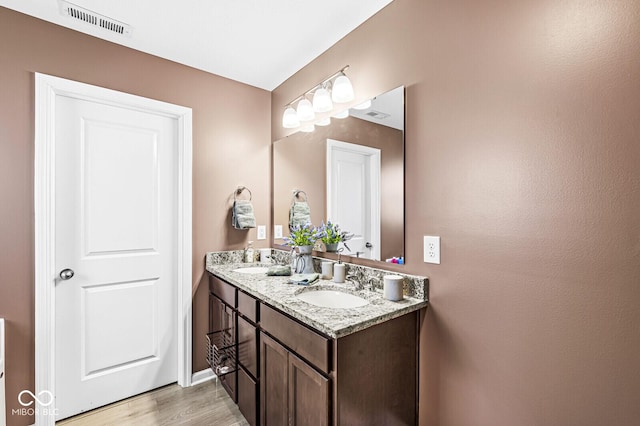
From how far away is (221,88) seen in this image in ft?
8.16

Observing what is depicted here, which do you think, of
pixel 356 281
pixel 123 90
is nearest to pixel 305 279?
pixel 356 281

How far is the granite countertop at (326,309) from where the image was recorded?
46.0 inches

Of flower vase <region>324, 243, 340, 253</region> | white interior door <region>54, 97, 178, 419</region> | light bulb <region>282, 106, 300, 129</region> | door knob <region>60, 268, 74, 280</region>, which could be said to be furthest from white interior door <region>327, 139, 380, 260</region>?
door knob <region>60, 268, 74, 280</region>

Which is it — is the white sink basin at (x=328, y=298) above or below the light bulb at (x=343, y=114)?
below

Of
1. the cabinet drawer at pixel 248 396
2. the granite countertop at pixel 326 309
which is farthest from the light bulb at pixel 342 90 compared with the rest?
the cabinet drawer at pixel 248 396

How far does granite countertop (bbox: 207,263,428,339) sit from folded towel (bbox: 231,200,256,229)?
50cm

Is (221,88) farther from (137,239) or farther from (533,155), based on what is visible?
(533,155)

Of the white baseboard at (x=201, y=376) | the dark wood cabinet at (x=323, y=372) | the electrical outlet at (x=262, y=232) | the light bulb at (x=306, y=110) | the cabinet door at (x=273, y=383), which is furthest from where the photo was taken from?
the electrical outlet at (x=262, y=232)

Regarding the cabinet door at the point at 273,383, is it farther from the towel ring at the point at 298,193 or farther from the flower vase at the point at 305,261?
the towel ring at the point at 298,193

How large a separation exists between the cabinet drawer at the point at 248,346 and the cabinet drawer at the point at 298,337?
0.14 m

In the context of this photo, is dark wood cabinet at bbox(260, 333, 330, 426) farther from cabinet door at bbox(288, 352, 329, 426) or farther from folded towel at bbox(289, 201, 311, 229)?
folded towel at bbox(289, 201, 311, 229)

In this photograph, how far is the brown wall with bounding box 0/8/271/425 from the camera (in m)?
1.72

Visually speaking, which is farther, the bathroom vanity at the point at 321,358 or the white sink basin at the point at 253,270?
the white sink basin at the point at 253,270

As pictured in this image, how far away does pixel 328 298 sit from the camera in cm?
172
